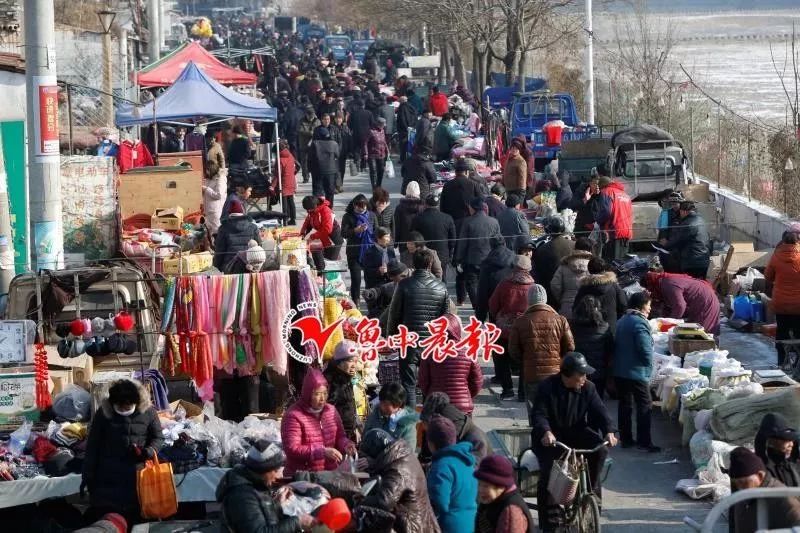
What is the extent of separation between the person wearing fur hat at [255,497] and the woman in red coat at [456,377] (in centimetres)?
376

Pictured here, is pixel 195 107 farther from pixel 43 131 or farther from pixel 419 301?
pixel 419 301

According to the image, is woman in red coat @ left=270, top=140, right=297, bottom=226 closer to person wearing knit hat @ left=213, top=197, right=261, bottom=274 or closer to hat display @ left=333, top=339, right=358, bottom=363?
person wearing knit hat @ left=213, top=197, right=261, bottom=274

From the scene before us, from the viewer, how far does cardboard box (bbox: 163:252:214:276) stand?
50.6 feet

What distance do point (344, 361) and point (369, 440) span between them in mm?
1775

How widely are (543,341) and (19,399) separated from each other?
4.07 metres

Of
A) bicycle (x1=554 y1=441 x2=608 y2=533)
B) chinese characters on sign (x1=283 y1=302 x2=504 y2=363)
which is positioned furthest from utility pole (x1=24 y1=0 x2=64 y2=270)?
bicycle (x1=554 y1=441 x2=608 y2=533)

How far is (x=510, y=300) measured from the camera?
14141mm

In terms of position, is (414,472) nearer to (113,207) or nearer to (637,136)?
(113,207)

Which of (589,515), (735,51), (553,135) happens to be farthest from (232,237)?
(735,51)

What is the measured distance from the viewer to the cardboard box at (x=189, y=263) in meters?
15.4

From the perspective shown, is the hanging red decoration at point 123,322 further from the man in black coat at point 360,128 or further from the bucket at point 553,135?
the bucket at point 553,135

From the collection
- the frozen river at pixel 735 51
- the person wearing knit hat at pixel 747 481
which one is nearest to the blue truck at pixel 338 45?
the frozen river at pixel 735 51

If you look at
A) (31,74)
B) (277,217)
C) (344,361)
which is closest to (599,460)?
(344,361)

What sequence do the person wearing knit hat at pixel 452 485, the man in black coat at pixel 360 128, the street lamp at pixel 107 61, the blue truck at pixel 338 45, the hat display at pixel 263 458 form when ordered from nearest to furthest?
the hat display at pixel 263 458, the person wearing knit hat at pixel 452 485, the street lamp at pixel 107 61, the man in black coat at pixel 360 128, the blue truck at pixel 338 45
